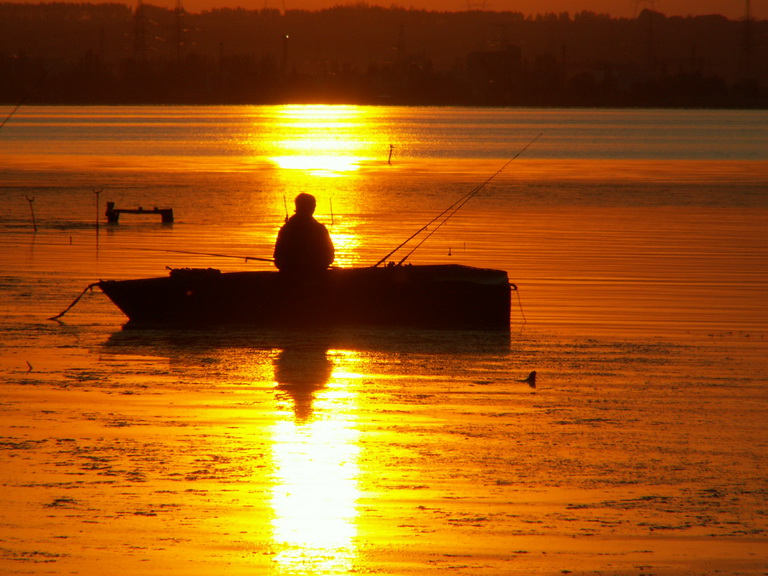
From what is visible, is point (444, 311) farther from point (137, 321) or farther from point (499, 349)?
point (137, 321)

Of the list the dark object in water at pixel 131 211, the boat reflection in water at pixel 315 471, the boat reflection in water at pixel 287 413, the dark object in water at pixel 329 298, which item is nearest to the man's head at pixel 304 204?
the dark object in water at pixel 329 298

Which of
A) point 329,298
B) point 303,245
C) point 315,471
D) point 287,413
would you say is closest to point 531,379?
point 287,413

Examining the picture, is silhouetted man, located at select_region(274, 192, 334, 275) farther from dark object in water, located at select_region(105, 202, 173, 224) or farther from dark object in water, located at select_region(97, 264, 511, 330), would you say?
dark object in water, located at select_region(105, 202, 173, 224)

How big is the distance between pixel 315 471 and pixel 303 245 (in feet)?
21.6

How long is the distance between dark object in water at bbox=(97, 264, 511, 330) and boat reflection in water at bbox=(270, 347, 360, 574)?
2.37 meters

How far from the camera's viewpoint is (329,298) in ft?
48.3

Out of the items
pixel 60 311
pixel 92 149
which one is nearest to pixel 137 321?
pixel 60 311

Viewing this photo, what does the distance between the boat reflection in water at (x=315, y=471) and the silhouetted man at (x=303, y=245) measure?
2496 millimetres

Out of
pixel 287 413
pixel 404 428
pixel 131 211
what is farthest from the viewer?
pixel 131 211

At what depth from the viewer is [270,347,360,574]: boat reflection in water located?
6.73m

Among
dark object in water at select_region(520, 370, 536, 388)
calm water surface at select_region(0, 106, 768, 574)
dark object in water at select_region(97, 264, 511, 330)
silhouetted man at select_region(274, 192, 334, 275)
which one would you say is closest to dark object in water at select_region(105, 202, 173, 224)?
calm water surface at select_region(0, 106, 768, 574)

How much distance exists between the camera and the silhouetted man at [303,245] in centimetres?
1461

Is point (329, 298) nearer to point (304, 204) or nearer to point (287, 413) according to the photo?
point (304, 204)

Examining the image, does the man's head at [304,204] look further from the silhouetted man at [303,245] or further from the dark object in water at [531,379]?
the dark object in water at [531,379]
